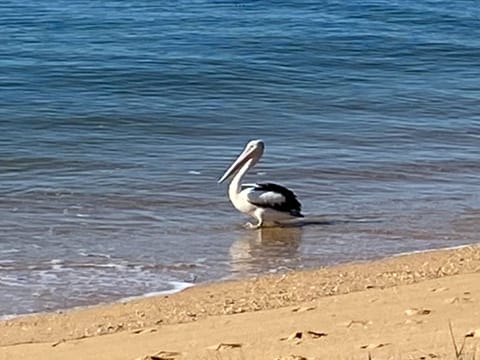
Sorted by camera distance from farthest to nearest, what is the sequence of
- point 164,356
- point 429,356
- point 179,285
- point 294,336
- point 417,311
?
point 179,285 < point 417,311 < point 294,336 < point 164,356 < point 429,356

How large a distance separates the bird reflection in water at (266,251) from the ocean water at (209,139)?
0.09 feet

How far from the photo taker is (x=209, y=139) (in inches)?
628

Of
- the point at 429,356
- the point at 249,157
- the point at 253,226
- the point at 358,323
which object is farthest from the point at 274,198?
the point at 429,356

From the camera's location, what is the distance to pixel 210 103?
1881cm

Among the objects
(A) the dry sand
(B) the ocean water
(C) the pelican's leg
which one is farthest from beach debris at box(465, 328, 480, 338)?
(C) the pelican's leg

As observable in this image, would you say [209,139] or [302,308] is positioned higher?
[302,308]

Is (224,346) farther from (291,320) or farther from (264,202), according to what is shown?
(264,202)

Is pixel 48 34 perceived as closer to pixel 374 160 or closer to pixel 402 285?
pixel 374 160

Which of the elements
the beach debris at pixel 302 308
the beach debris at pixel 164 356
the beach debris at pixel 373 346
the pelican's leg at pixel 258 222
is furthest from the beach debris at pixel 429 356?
the pelican's leg at pixel 258 222

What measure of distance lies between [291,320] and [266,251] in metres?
3.61

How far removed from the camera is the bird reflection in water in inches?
411

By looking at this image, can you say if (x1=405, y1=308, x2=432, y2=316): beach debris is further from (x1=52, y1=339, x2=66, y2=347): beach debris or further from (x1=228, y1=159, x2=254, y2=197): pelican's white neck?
(x1=228, y1=159, x2=254, y2=197): pelican's white neck

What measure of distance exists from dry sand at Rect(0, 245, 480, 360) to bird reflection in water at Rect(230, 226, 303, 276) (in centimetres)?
37

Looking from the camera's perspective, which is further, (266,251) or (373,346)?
(266,251)
